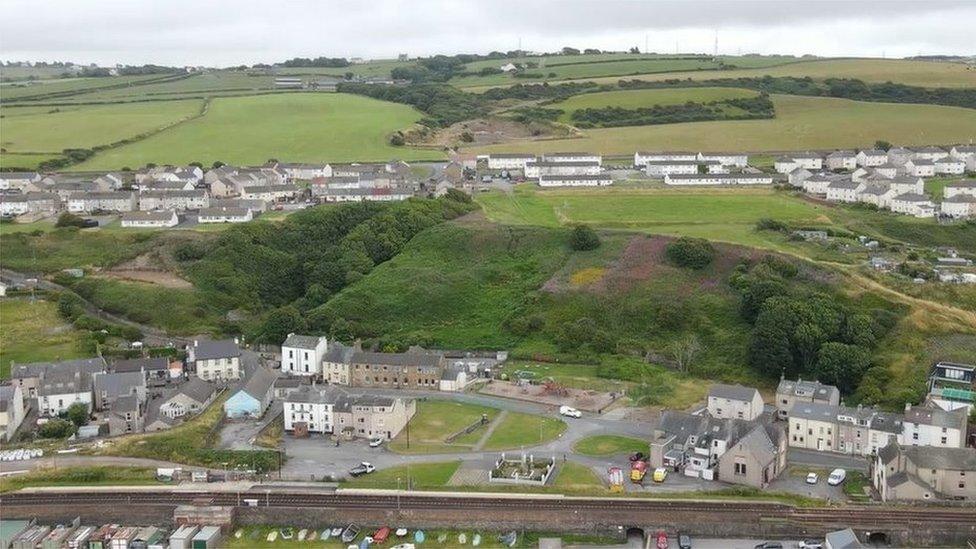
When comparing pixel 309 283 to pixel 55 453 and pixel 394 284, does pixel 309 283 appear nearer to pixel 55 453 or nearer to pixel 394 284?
pixel 394 284

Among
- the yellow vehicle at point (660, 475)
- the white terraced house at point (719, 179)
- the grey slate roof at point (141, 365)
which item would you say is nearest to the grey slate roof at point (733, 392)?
the yellow vehicle at point (660, 475)

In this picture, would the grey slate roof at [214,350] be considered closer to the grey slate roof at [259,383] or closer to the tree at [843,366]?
the grey slate roof at [259,383]

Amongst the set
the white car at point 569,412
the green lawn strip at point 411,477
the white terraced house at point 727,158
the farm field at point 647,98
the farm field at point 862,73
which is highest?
the farm field at point 862,73

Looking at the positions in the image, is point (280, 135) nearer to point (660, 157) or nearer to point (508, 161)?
point (508, 161)

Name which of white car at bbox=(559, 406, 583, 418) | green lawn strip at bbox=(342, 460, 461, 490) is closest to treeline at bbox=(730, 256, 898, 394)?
white car at bbox=(559, 406, 583, 418)

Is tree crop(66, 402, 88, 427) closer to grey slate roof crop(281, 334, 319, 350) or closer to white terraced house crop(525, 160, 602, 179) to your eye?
grey slate roof crop(281, 334, 319, 350)

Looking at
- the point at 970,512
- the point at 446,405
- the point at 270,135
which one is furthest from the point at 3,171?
the point at 970,512
